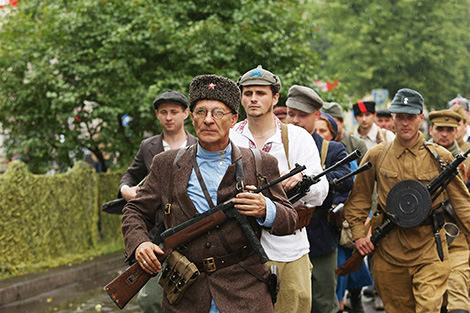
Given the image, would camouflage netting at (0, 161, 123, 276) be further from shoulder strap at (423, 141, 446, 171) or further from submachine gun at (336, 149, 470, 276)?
shoulder strap at (423, 141, 446, 171)

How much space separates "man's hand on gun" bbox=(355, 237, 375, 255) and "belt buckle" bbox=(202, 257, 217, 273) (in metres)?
2.35

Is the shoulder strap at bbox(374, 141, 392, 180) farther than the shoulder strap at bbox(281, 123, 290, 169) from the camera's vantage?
Yes

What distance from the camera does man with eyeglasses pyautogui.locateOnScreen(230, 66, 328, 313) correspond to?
4.92 meters

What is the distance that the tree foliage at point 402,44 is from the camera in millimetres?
30938

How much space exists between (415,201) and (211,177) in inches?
88.6

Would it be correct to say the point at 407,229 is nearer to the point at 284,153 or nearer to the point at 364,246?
the point at 364,246

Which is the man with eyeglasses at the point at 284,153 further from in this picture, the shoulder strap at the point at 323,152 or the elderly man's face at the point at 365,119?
the elderly man's face at the point at 365,119

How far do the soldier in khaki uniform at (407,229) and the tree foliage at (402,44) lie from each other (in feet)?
81.0

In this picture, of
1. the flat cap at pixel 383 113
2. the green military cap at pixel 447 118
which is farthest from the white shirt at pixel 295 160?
the flat cap at pixel 383 113

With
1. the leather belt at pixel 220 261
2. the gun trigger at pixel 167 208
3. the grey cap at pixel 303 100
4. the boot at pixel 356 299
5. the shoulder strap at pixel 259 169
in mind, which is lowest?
the boot at pixel 356 299

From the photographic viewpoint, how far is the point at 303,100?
245 inches

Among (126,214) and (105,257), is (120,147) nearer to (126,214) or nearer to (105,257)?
(105,257)

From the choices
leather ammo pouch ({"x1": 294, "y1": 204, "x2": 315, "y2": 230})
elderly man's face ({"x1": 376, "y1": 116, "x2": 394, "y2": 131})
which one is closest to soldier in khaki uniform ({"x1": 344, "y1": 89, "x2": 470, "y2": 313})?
leather ammo pouch ({"x1": 294, "y1": 204, "x2": 315, "y2": 230})

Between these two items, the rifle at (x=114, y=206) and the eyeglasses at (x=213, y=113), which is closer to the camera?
the eyeglasses at (x=213, y=113)
